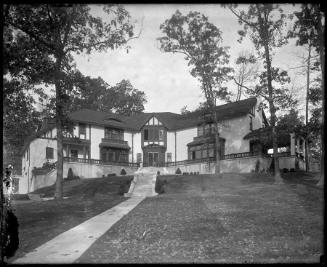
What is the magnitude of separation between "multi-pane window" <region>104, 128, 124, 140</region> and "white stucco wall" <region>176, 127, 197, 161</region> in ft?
27.8

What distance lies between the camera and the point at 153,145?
53312 millimetres

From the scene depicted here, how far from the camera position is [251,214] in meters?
15.7

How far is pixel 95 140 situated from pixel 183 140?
12656mm

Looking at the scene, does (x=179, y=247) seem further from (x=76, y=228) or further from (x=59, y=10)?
(x=59, y=10)

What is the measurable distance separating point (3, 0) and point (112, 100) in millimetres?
80607

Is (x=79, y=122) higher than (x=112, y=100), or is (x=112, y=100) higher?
(x=112, y=100)

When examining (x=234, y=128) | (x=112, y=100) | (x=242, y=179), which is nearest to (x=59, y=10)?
(x=242, y=179)

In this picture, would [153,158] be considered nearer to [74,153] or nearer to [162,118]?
→ [162,118]

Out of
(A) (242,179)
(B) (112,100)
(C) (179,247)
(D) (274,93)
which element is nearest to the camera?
(C) (179,247)

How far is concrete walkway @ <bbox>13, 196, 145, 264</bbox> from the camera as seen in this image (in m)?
8.93

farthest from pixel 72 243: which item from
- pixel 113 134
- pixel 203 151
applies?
pixel 113 134

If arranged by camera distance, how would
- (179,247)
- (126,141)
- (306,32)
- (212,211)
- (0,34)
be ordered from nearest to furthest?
(0,34)
(179,247)
(212,211)
(306,32)
(126,141)

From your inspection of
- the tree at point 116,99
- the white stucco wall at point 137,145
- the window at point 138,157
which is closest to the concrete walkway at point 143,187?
the window at point 138,157

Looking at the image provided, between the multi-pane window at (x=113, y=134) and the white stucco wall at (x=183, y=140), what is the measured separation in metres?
8.46
